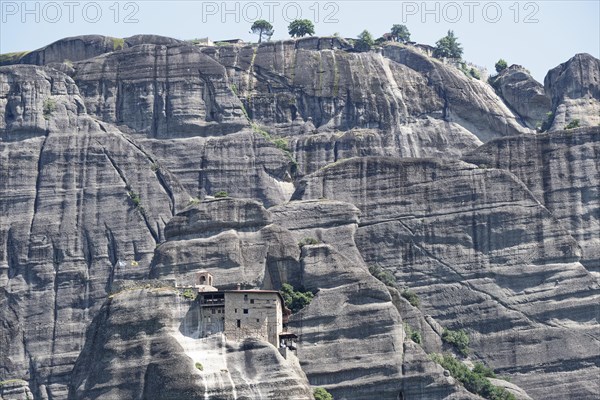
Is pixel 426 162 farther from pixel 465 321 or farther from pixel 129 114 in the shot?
pixel 129 114

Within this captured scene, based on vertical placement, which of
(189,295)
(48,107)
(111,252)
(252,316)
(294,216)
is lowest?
(252,316)

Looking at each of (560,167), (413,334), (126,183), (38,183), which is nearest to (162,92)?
(126,183)

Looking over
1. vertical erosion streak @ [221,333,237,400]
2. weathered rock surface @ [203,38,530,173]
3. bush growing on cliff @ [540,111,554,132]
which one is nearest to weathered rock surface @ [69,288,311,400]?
vertical erosion streak @ [221,333,237,400]

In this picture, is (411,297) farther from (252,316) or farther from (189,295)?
(189,295)

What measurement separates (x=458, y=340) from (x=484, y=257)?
19.7 ft

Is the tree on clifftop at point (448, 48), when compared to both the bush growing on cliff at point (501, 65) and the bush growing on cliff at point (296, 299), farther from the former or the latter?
the bush growing on cliff at point (296, 299)

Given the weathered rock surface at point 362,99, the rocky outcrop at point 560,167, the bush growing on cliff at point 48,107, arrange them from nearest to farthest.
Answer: the rocky outcrop at point 560,167 < the bush growing on cliff at point 48,107 < the weathered rock surface at point 362,99

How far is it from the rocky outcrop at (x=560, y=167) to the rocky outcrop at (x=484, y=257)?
2334 millimetres

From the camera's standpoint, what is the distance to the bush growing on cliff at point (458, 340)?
10761 centimetres

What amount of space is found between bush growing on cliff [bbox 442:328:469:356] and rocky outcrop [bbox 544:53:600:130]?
893 inches

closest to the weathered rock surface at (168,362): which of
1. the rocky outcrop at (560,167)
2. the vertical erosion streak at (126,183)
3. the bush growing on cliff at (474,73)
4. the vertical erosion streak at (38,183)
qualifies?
the vertical erosion streak at (126,183)

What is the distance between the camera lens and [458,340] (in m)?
108

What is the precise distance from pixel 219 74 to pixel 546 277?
2850cm

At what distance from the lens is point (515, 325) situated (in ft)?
356
